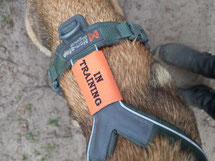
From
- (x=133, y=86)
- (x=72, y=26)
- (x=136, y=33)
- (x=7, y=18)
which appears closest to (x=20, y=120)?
(x=7, y=18)

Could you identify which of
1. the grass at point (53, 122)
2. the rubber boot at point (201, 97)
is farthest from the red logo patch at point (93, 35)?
the grass at point (53, 122)

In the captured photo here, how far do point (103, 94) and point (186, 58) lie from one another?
1.61 meters

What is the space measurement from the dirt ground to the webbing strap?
1161 millimetres

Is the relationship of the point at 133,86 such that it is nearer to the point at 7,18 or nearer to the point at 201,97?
the point at 201,97

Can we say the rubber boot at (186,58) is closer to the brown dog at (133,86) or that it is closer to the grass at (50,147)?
the brown dog at (133,86)

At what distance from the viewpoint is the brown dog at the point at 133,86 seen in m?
1.30

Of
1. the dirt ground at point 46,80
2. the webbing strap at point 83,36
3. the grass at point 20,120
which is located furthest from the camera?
the grass at point 20,120

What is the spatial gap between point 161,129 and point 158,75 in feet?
1.68

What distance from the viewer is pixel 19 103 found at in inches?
105

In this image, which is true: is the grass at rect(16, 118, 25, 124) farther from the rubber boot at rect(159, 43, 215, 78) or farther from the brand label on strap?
the rubber boot at rect(159, 43, 215, 78)

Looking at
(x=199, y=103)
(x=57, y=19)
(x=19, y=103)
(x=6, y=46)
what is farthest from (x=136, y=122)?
(x=6, y=46)

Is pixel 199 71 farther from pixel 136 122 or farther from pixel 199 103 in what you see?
pixel 136 122

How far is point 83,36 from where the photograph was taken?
1477 millimetres

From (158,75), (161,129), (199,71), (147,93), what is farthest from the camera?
(199,71)
